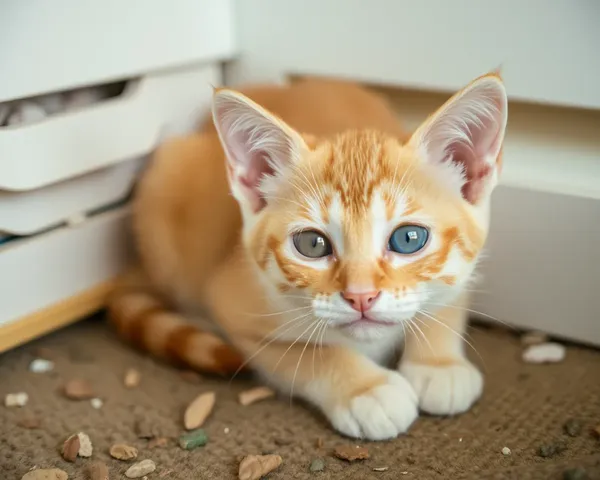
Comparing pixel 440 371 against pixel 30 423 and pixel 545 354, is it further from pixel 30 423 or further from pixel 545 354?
pixel 30 423

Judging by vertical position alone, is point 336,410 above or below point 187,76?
below

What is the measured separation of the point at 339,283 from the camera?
3.29 feet

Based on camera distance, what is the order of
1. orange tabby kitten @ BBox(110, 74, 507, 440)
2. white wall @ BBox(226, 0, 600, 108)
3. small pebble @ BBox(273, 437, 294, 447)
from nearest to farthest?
orange tabby kitten @ BBox(110, 74, 507, 440)
small pebble @ BBox(273, 437, 294, 447)
white wall @ BBox(226, 0, 600, 108)

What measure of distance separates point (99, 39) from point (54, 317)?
0.55 meters

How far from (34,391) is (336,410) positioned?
58cm

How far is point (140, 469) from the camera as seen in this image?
1069mm

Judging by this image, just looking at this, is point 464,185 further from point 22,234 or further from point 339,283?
point 22,234

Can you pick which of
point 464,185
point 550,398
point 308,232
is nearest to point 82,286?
point 308,232

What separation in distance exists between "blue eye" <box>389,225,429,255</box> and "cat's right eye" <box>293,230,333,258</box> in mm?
95

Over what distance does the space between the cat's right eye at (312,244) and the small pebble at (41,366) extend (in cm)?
62

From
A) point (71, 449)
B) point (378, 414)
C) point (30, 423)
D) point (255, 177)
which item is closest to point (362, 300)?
point (378, 414)

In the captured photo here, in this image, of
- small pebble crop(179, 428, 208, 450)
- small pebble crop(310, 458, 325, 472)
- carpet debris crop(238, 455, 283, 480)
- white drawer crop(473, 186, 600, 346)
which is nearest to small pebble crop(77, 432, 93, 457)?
small pebble crop(179, 428, 208, 450)

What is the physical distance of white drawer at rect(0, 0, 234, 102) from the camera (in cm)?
125

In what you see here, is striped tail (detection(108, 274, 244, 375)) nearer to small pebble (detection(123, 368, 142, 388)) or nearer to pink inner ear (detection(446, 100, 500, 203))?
small pebble (detection(123, 368, 142, 388))
